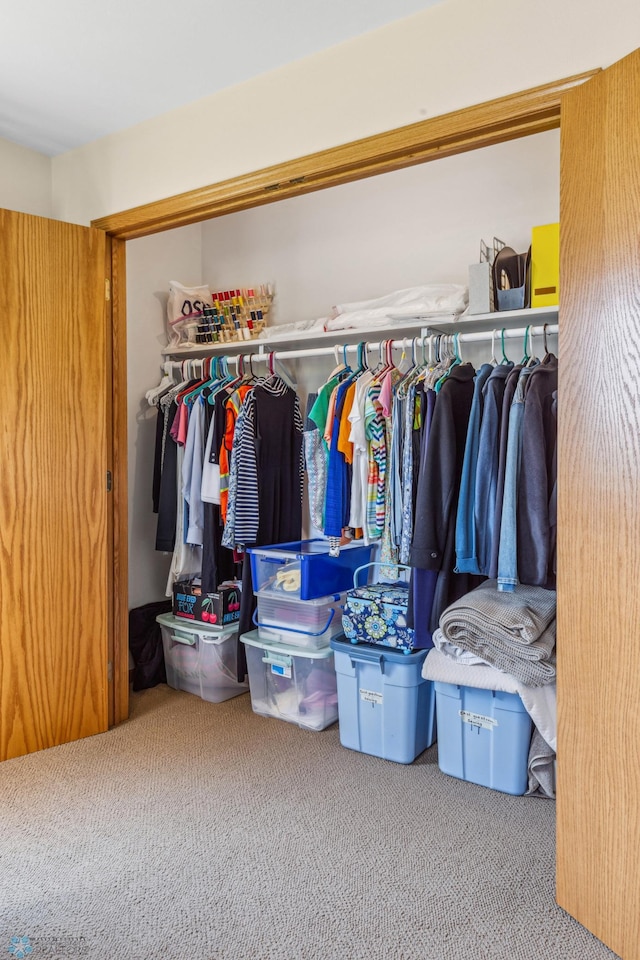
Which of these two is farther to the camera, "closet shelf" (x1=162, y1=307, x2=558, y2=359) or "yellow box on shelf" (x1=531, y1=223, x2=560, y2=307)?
"closet shelf" (x1=162, y1=307, x2=558, y2=359)

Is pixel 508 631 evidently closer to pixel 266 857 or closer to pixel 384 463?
pixel 384 463

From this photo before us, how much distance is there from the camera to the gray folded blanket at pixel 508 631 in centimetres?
242

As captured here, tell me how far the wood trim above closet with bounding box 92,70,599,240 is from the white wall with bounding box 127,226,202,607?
898 mm

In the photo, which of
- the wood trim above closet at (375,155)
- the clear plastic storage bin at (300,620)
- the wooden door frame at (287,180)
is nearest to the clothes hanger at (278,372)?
the wooden door frame at (287,180)

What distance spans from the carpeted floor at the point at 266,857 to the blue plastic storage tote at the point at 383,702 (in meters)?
0.09

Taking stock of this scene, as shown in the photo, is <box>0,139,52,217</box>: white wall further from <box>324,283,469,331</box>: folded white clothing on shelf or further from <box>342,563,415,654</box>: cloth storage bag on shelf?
<box>342,563,415,654</box>: cloth storage bag on shelf

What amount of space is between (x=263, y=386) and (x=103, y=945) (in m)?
2.35

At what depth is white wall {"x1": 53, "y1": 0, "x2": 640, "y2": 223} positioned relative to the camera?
75.0 inches

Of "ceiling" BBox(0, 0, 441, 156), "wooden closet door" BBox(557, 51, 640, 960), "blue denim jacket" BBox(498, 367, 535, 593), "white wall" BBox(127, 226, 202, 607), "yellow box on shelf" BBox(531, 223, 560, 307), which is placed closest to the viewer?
"wooden closet door" BBox(557, 51, 640, 960)

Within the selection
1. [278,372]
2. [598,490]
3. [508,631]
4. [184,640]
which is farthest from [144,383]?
[598,490]

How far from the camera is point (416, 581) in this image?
2.77 metres

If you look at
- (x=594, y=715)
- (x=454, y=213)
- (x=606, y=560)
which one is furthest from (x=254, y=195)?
(x=594, y=715)

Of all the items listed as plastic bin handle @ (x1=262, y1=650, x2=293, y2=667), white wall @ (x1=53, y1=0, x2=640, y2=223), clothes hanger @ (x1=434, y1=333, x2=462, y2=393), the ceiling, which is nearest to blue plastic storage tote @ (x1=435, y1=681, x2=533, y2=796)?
plastic bin handle @ (x1=262, y1=650, x2=293, y2=667)

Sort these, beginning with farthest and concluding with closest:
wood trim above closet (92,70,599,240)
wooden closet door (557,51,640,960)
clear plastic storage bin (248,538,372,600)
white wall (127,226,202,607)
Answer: white wall (127,226,202,607)
clear plastic storage bin (248,538,372,600)
wood trim above closet (92,70,599,240)
wooden closet door (557,51,640,960)
